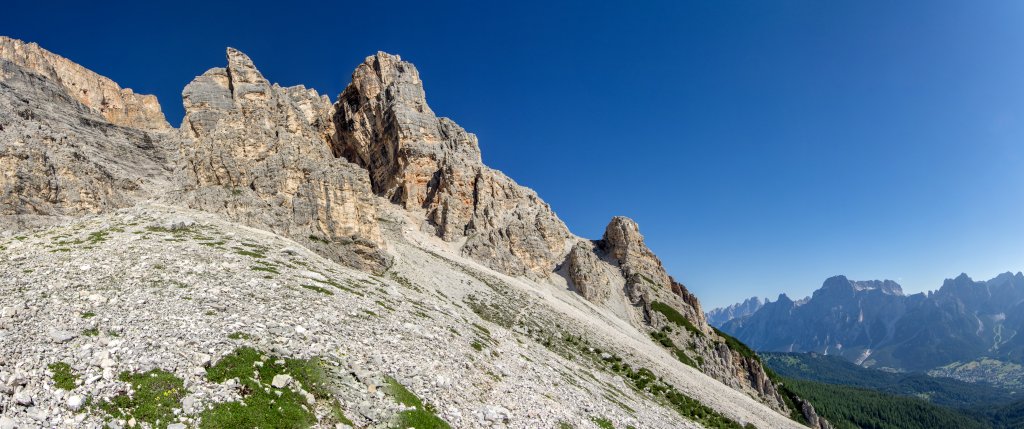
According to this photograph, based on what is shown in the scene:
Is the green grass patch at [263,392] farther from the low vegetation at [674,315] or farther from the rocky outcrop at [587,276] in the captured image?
the low vegetation at [674,315]

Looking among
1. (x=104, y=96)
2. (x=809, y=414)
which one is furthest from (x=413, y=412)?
(x=104, y=96)

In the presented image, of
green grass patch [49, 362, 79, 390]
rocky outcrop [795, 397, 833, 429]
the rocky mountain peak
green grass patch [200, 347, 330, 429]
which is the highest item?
the rocky mountain peak

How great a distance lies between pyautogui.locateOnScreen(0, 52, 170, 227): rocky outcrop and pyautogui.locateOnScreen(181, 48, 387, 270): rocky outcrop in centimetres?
571

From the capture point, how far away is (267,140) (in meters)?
77.8

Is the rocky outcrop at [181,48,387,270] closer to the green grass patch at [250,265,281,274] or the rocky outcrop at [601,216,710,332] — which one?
the green grass patch at [250,265,281,274]

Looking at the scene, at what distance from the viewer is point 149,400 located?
1862 centimetres

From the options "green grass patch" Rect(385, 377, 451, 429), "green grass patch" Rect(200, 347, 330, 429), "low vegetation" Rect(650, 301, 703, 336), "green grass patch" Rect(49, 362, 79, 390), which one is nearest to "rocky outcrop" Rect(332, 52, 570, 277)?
"low vegetation" Rect(650, 301, 703, 336)

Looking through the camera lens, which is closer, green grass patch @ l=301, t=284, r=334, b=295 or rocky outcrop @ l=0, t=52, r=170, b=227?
green grass patch @ l=301, t=284, r=334, b=295

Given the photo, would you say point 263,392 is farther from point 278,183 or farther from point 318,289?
point 278,183

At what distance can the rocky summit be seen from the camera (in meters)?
20.9

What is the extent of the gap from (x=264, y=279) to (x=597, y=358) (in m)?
40.5

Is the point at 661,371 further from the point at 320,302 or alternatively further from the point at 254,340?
the point at 254,340

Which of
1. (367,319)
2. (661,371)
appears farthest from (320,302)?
(661,371)

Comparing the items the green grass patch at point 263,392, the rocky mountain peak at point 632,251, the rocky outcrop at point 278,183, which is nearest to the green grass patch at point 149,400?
the green grass patch at point 263,392
